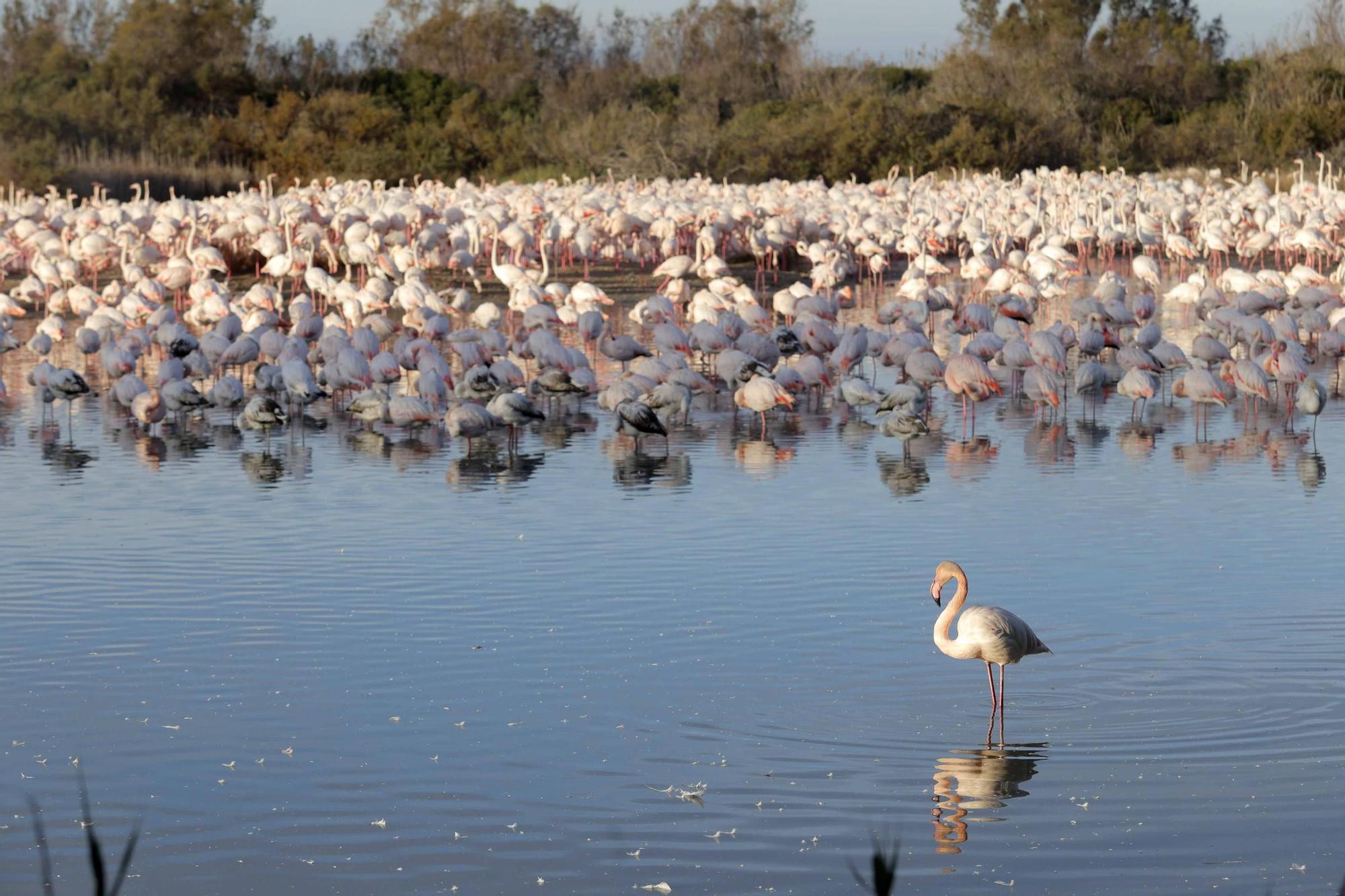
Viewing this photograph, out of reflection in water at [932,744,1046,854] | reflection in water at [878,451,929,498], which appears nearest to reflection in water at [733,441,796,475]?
reflection in water at [878,451,929,498]

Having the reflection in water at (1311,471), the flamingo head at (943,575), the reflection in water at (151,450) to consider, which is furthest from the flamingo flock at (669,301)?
the flamingo head at (943,575)

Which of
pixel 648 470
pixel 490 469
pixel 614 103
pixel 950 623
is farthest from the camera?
pixel 614 103

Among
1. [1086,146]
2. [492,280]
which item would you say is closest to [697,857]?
[492,280]

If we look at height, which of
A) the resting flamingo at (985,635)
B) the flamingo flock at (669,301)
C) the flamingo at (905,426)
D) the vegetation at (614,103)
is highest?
the vegetation at (614,103)

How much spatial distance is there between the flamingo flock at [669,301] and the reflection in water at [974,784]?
6.51 m

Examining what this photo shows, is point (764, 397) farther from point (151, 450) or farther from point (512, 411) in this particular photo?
point (151, 450)

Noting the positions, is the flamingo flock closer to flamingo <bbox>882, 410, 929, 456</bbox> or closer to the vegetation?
flamingo <bbox>882, 410, 929, 456</bbox>

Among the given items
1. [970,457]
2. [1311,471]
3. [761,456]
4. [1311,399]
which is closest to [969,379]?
[970,457]

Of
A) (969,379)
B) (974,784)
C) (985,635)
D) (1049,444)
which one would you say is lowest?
(974,784)

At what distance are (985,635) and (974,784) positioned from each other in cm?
56

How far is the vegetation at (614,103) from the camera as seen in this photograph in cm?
3922

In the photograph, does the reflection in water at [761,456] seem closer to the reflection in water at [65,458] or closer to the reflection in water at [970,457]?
the reflection in water at [970,457]

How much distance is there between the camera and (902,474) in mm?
10914

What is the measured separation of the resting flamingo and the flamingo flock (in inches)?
243
